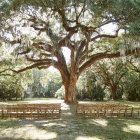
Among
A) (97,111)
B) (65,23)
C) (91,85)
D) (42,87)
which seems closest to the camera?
(97,111)

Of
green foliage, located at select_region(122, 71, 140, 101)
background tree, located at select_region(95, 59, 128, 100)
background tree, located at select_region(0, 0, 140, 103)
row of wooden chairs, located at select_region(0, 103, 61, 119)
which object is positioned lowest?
row of wooden chairs, located at select_region(0, 103, 61, 119)

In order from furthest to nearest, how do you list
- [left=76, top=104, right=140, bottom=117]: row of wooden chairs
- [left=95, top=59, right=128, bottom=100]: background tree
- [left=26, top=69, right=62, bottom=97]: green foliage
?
[left=26, top=69, right=62, bottom=97]: green foliage
[left=95, top=59, right=128, bottom=100]: background tree
[left=76, top=104, right=140, bottom=117]: row of wooden chairs

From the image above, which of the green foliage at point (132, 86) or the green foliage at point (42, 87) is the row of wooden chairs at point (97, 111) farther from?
the green foliage at point (42, 87)

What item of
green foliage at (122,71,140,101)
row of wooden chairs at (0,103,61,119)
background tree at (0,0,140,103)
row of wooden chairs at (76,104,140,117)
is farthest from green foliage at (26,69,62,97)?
row of wooden chairs at (76,104,140,117)

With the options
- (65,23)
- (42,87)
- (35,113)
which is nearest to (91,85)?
(65,23)

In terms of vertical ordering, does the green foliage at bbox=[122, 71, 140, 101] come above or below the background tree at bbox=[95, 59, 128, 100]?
below

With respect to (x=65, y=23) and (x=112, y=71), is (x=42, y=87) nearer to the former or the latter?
(x=112, y=71)

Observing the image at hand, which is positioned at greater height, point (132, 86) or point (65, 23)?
point (65, 23)

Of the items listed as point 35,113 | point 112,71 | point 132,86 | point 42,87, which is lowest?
point 35,113

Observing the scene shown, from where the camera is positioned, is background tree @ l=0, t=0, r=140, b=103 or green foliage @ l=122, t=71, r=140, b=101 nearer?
background tree @ l=0, t=0, r=140, b=103

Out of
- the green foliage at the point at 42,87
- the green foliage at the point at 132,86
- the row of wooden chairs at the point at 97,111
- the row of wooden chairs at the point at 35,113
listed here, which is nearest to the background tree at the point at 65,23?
the row of wooden chairs at the point at 97,111

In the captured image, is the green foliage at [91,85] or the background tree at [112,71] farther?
the green foliage at [91,85]

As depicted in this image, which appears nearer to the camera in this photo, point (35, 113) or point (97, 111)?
point (35, 113)

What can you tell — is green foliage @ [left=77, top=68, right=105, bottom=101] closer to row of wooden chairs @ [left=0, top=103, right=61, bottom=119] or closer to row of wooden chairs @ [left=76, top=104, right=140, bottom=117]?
row of wooden chairs @ [left=76, top=104, right=140, bottom=117]
